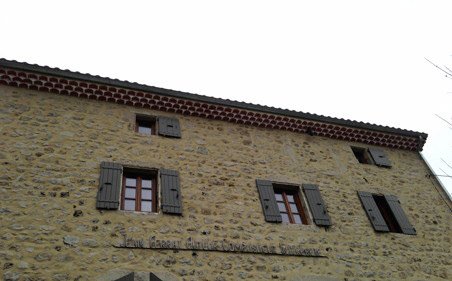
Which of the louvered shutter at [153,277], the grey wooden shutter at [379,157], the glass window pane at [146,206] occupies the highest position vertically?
the grey wooden shutter at [379,157]

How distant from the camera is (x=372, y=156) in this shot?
11.5m

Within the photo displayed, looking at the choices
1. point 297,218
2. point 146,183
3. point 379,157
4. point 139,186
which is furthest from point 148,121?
point 379,157

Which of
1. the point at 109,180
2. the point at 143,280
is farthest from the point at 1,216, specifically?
the point at 143,280

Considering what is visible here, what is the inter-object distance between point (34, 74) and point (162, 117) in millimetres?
Result: 3231

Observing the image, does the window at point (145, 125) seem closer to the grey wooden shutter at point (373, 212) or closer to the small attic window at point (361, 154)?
the grey wooden shutter at point (373, 212)

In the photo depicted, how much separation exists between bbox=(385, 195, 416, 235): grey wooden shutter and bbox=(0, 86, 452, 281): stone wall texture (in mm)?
249

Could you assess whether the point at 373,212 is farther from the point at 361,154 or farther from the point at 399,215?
the point at 361,154

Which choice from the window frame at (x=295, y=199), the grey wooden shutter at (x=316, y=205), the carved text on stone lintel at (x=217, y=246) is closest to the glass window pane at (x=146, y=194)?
the carved text on stone lintel at (x=217, y=246)

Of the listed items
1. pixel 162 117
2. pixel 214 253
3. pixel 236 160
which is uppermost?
pixel 162 117

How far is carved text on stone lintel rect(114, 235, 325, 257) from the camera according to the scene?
6.94 meters

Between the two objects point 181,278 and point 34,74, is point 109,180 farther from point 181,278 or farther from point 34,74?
point 34,74

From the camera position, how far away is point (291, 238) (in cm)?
823

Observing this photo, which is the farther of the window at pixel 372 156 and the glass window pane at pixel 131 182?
the window at pixel 372 156

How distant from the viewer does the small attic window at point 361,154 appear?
11555 millimetres
